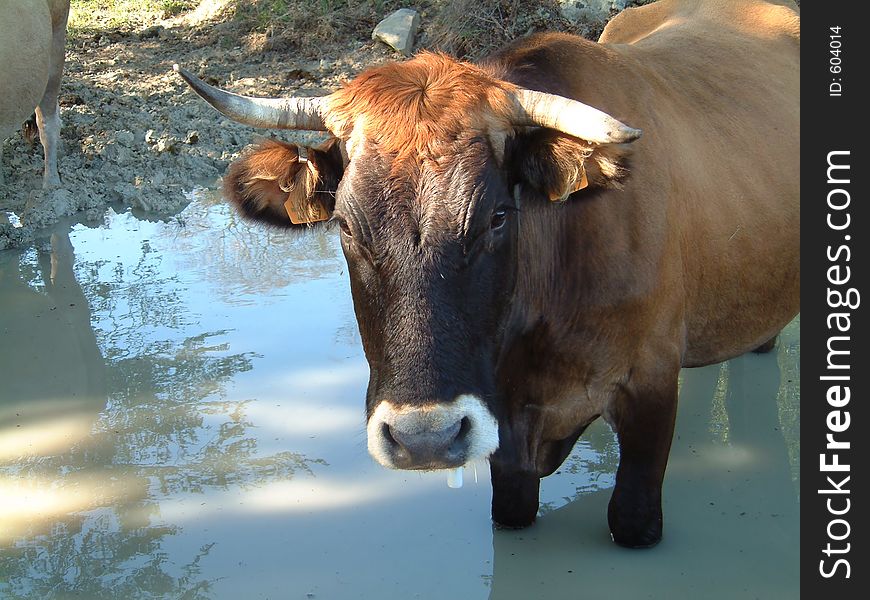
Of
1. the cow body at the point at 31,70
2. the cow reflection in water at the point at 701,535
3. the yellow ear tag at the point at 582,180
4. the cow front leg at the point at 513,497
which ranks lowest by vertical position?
the cow reflection in water at the point at 701,535

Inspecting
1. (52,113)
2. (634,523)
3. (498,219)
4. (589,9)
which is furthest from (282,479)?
(589,9)

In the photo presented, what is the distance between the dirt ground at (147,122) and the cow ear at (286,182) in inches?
166

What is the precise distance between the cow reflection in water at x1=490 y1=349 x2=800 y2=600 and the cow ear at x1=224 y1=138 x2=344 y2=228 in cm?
149

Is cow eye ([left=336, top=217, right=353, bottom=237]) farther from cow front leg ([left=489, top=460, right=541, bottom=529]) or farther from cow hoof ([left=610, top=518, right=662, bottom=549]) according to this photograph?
cow hoof ([left=610, top=518, right=662, bottom=549])

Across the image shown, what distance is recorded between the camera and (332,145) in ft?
10.2

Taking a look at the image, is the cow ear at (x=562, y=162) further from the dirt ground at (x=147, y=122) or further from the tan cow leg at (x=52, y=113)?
the tan cow leg at (x=52, y=113)

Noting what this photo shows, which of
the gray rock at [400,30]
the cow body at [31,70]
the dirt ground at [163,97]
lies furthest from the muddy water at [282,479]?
the gray rock at [400,30]

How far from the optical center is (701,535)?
369 cm

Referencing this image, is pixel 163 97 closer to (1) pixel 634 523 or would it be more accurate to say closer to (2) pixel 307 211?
(2) pixel 307 211

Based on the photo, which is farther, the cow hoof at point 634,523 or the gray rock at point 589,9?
the gray rock at point 589,9

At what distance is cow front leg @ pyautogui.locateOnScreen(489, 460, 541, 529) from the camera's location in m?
3.61

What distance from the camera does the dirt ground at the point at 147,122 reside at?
7.79 meters

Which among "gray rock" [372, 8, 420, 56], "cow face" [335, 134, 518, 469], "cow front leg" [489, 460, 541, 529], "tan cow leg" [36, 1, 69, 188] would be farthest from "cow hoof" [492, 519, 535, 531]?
"gray rock" [372, 8, 420, 56]

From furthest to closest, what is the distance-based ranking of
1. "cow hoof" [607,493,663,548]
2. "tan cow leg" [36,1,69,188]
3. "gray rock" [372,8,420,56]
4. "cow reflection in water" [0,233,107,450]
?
"gray rock" [372,8,420,56]
"tan cow leg" [36,1,69,188]
"cow reflection in water" [0,233,107,450]
"cow hoof" [607,493,663,548]
